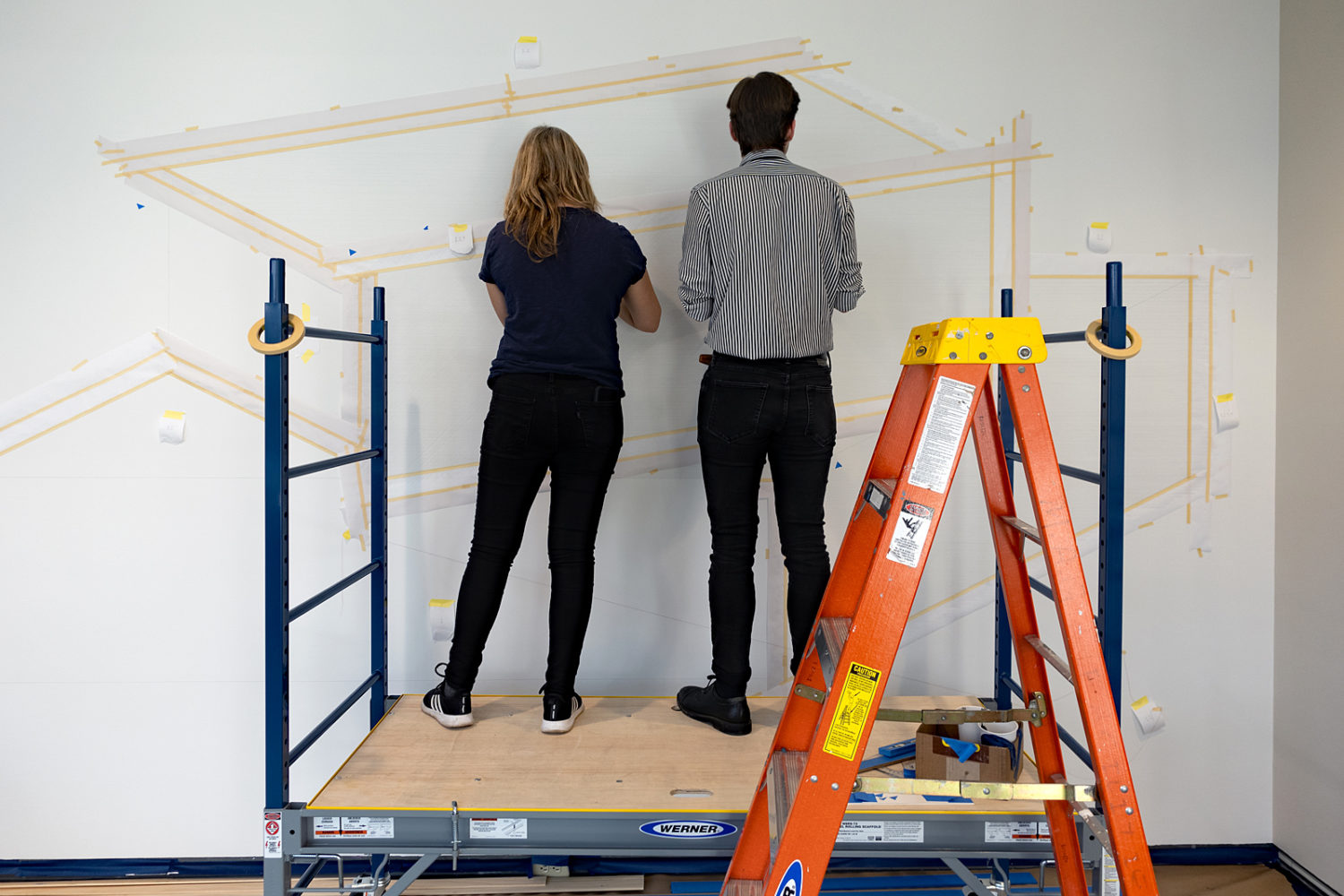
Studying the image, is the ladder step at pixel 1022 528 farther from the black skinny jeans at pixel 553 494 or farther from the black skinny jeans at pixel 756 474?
the black skinny jeans at pixel 553 494

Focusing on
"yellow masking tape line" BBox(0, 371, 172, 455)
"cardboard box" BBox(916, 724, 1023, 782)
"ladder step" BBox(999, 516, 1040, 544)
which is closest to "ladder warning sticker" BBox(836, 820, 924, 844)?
"cardboard box" BBox(916, 724, 1023, 782)

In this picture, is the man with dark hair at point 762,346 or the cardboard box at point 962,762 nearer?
the cardboard box at point 962,762

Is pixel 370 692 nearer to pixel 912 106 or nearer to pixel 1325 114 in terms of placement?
pixel 912 106

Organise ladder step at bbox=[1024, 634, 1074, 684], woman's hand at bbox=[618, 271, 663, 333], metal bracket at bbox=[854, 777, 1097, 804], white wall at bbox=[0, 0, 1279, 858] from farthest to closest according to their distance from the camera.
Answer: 1. white wall at bbox=[0, 0, 1279, 858]
2. woman's hand at bbox=[618, 271, 663, 333]
3. ladder step at bbox=[1024, 634, 1074, 684]
4. metal bracket at bbox=[854, 777, 1097, 804]

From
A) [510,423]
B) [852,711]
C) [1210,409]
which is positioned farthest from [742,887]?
[1210,409]

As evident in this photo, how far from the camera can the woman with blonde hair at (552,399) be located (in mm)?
1891

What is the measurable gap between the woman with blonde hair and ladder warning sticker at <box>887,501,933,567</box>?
0.84 meters

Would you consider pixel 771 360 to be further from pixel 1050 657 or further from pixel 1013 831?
pixel 1013 831

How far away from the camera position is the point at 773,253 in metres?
1.86

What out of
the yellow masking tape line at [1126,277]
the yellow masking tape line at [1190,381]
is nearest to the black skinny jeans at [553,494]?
the yellow masking tape line at [1126,277]

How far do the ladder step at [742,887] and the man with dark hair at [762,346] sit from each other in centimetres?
51

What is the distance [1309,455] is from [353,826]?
8.33 feet

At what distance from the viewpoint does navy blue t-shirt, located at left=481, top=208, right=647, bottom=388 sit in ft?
6.20

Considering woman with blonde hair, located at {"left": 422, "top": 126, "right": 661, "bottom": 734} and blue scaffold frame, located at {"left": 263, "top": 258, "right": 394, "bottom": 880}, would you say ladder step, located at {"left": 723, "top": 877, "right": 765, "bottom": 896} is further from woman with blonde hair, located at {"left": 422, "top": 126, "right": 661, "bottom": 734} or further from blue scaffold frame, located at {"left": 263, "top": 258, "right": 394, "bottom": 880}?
blue scaffold frame, located at {"left": 263, "top": 258, "right": 394, "bottom": 880}
